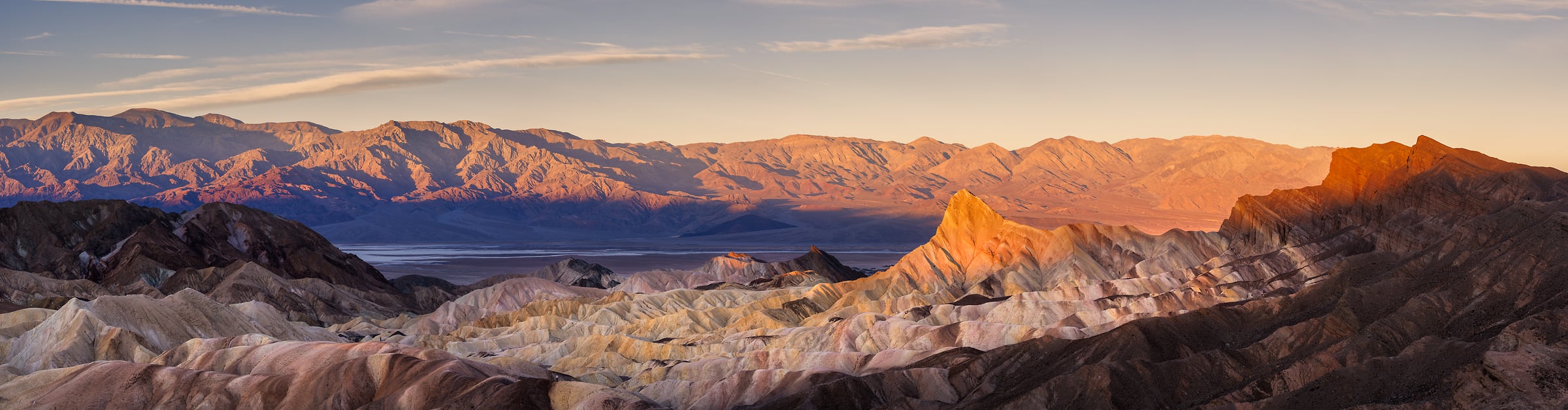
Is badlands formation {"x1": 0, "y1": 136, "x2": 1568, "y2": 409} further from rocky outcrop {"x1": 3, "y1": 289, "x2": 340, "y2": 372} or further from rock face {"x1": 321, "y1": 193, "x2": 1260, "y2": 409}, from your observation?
rock face {"x1": 321, "y1": 193, "x2": 1260, "y2": 409}

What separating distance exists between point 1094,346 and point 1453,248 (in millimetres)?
27136

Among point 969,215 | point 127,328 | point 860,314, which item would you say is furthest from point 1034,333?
point 969,215

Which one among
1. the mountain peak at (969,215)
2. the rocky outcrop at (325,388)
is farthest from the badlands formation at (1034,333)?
the mountain peak at (969,215)

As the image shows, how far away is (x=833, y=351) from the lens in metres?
110

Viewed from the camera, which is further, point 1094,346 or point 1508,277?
point 1094,346

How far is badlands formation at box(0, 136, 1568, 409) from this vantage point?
78.0 meters

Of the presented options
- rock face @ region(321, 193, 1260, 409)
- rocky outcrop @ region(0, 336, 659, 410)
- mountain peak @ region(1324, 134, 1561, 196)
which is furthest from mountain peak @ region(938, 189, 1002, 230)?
rocky outcrop @ region(0, 336, 659, 410)

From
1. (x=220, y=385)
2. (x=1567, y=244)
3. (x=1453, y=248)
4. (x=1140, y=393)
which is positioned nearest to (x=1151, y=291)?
(x=1453, y=248)

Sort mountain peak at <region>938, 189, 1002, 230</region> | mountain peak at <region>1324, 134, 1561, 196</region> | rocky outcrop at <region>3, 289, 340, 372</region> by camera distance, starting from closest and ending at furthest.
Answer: rocky outcrop at <region>3, 289, 340, 372</region> → mountain peak at <region>1324, 134, 1561, 196</region> → mountain peak at <region>938, 189, 1002, 230</region>

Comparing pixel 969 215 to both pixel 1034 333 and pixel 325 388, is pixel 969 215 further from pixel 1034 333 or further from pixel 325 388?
pixel 325 388

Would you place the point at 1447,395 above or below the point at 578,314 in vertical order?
above

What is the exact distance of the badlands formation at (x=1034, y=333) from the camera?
78.0m

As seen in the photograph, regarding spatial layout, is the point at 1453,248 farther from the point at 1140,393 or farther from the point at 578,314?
the point at 578,314

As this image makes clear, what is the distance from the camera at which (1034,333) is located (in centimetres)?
10881
